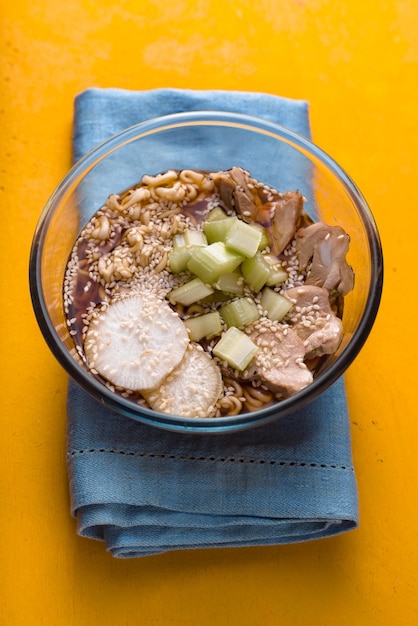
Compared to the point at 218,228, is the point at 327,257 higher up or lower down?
lower down

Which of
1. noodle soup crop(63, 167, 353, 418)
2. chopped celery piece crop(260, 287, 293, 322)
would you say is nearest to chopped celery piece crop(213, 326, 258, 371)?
noodle soup crop(63, 167, 353, 418)

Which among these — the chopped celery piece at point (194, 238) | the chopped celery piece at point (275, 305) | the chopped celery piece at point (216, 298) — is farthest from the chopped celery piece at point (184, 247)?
the chopped celery piece at point (275, 305)

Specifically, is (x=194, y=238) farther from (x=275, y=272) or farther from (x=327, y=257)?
(x=327, y=257)

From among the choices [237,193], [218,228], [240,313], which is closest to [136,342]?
[240,313]

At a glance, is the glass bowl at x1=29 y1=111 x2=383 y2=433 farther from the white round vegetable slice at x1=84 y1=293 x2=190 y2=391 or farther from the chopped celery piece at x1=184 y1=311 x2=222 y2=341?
the chopped celery piece at x1=184 y1=311 x2=222 y2=341

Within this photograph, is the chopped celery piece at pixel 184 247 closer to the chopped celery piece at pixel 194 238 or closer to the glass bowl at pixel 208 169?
the chopped celery piece at pixel 194 238

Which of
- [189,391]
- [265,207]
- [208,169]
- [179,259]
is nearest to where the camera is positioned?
[189,391]
